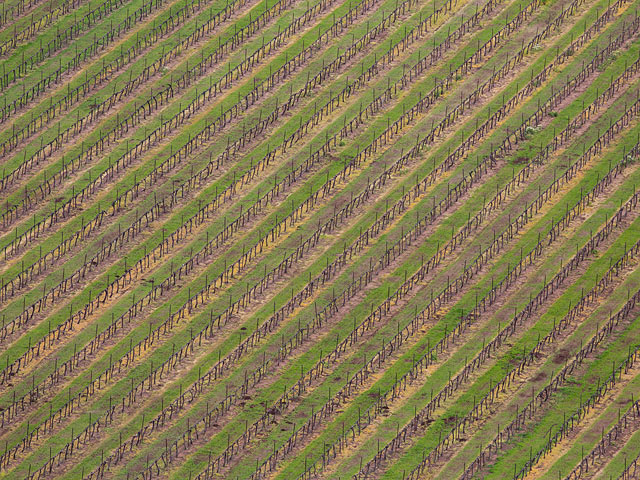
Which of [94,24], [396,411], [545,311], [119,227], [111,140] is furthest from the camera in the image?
[94,24]

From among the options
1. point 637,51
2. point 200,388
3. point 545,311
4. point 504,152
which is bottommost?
point 200,388

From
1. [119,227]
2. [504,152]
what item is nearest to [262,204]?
[119,227]

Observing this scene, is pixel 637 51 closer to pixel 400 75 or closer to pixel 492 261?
pixel 400 75

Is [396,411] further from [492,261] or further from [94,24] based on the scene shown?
[94,24]

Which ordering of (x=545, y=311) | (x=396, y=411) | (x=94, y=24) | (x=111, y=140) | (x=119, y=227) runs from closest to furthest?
1. (x=396, y=411)
2. (x=545, y=311)
3. (x=119, y=227)
4. (x=111, y=140)
5. (x=94, y=24)

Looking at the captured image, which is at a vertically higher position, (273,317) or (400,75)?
(400,75)

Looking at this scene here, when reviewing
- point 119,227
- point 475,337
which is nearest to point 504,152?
point 475,337

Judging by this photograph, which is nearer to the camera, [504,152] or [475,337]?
[475,337]
